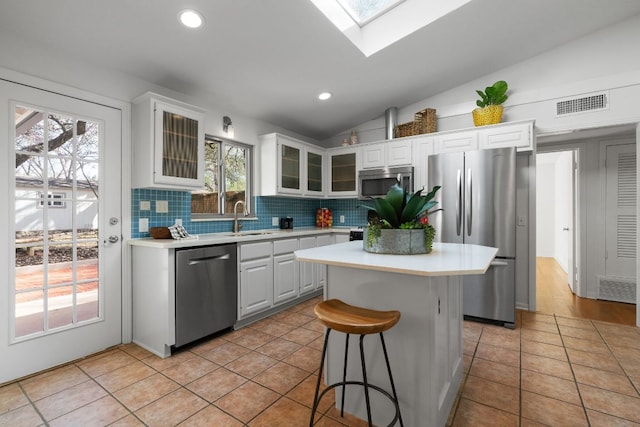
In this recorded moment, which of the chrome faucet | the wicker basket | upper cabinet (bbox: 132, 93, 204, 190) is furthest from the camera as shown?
the wicker basket

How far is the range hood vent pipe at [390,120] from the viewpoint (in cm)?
414

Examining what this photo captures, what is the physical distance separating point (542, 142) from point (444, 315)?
3.61 metres

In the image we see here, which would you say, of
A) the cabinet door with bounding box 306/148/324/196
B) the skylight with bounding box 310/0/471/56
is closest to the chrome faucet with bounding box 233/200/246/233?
the cabinet door with bounding box 306/148/324/196

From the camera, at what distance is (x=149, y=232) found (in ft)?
9.02

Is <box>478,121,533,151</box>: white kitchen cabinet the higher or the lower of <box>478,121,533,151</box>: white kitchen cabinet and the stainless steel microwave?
the higher

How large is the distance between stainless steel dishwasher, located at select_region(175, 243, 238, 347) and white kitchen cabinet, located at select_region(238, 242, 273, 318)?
0.09m

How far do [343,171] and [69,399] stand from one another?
3.67 m

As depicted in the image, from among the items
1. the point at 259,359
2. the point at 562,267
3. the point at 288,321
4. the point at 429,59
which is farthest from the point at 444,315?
the point at 562,267

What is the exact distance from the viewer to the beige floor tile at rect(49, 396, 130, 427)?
1.63 meters

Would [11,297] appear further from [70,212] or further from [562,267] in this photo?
[562,267]

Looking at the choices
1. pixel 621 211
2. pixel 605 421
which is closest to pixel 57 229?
pixel 605 421

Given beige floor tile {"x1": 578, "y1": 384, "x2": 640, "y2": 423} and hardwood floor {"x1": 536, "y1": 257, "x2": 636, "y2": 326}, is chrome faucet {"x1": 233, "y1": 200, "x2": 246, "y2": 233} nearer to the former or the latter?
beige floor tile {"x1": 578, "y1": 384, "x2": 640, "y2": 423}

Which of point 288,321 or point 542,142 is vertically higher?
point 542,142

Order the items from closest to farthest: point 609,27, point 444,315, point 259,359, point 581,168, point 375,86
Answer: point 444,315
point 259,359
point 609,27
point 375,86
point 581,168
